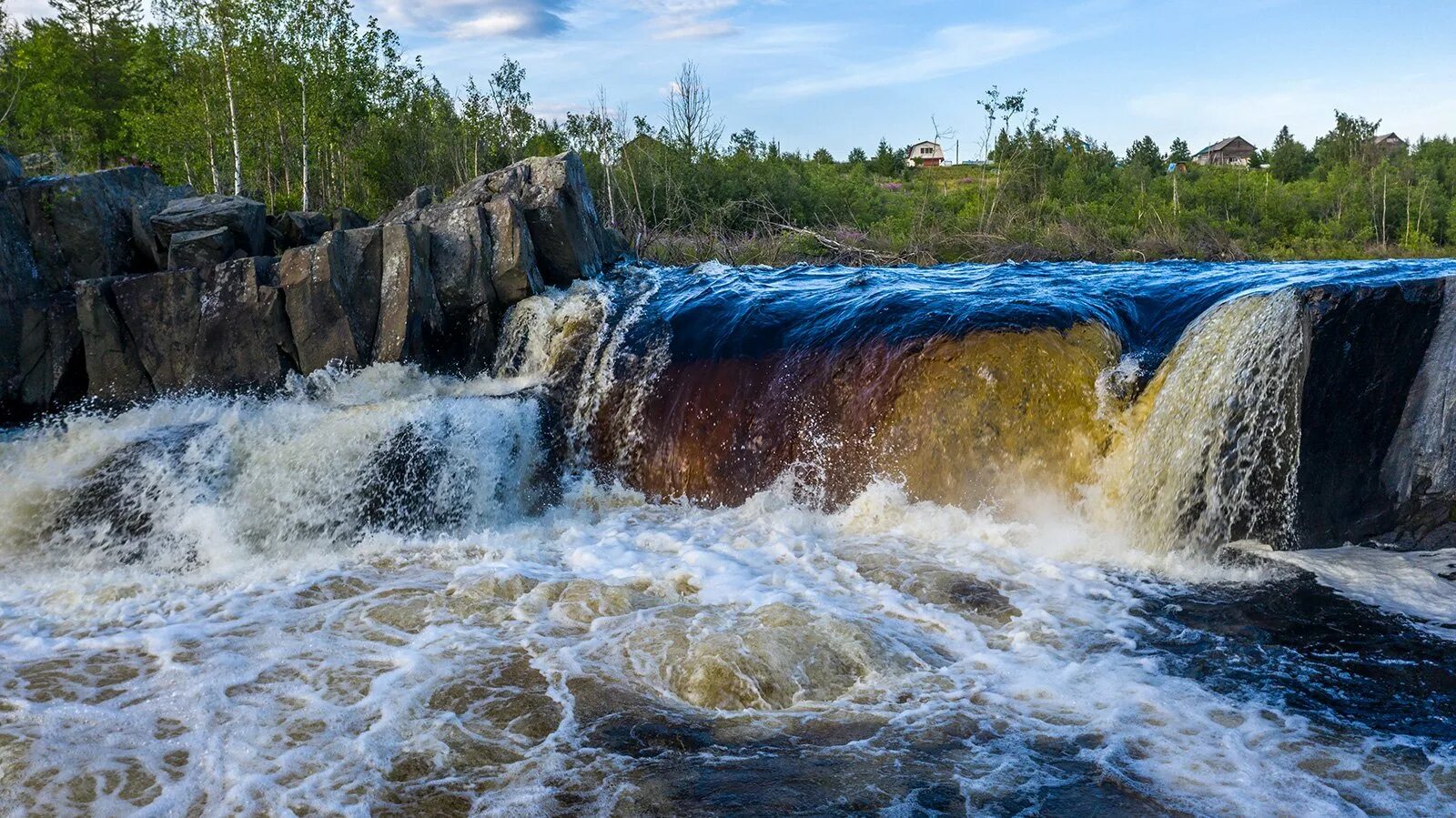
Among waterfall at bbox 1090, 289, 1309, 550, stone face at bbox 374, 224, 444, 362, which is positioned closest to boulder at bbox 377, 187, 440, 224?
stone face at bbox 374, 224, 444, 362

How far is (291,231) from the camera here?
11914 millimetres

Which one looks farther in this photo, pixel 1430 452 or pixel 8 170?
pixel 8 170

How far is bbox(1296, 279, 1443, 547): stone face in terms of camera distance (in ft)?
20.4

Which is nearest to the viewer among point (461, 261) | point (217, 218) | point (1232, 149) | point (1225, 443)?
point (1225, 443)

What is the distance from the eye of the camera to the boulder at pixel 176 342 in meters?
9.58

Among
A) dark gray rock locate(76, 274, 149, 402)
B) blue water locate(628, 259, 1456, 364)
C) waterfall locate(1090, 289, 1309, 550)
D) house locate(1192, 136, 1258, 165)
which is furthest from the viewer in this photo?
house locate(1192, 136, 1258, 165)

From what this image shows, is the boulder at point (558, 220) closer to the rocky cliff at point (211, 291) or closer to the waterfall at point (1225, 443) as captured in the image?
the rocky cliff at point (211, 291)

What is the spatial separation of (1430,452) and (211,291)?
34.1ft

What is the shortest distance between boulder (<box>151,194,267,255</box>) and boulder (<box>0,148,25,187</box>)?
4.50 ft

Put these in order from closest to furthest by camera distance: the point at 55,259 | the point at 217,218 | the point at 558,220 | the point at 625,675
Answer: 1. the point at 625,675
2. the point at 55,259
3. the point at 217,218
4. the point at 558,220

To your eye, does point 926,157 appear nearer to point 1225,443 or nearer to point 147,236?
point 147,236

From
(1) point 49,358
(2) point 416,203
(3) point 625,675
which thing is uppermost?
(2) point 416,203

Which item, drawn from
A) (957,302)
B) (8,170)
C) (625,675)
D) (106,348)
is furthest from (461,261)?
(625,675)

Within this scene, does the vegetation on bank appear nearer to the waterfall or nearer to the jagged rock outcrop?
the jagged rock outcrop
